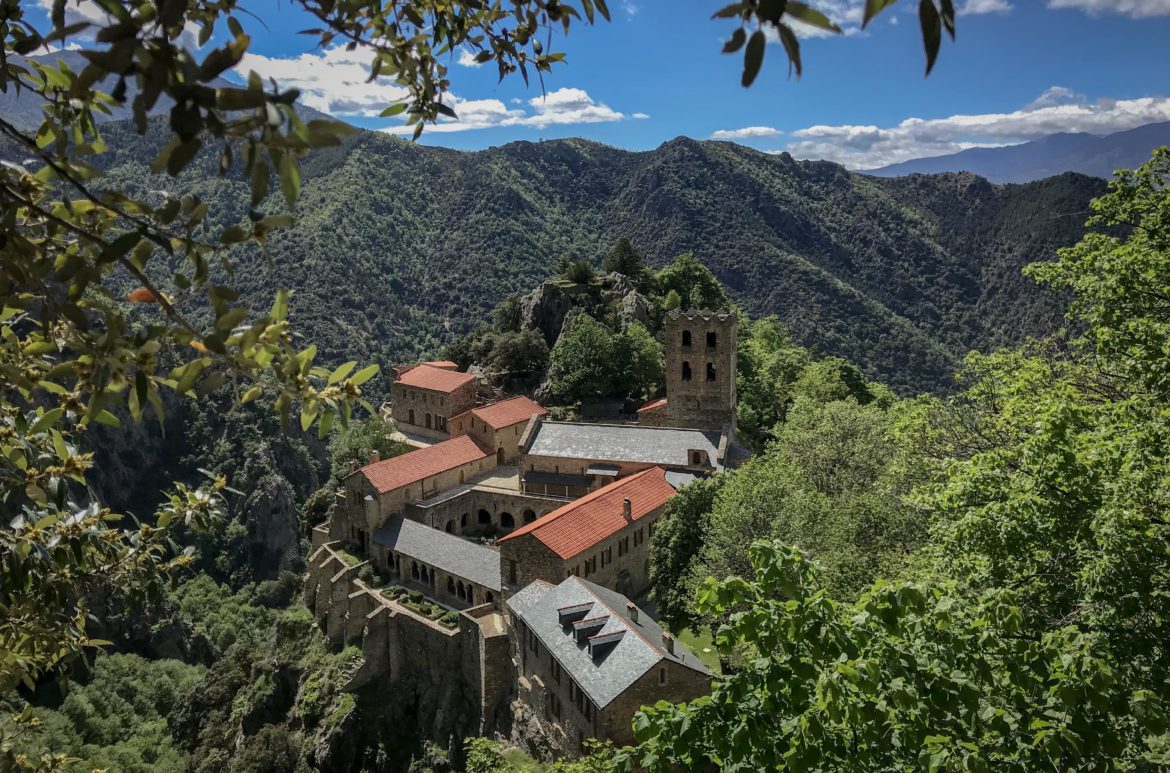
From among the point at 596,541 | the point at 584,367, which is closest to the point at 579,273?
the point at 584,367

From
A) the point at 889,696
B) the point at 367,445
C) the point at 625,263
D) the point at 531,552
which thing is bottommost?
the point at 367,445

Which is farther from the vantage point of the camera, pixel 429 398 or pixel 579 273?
pixel 579 273

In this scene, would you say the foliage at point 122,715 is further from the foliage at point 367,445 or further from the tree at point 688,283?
the tree at point 688,283

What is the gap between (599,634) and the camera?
20.4m

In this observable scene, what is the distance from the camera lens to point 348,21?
4316 millimetres

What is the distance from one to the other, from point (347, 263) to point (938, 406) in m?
95.7

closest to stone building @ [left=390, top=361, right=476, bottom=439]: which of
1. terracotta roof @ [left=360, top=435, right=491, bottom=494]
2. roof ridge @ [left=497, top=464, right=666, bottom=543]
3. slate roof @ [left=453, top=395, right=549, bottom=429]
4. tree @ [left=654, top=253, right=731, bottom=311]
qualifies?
slate roof @ [left=453, top=395, right=549, bottom=429]

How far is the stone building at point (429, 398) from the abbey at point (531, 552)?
21 cm

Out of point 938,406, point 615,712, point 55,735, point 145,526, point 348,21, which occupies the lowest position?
point 55,735

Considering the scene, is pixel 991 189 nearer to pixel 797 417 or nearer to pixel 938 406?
pixel 797 417

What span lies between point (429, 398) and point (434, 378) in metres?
1.37

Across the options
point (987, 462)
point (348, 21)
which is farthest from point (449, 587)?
point (348, 21)

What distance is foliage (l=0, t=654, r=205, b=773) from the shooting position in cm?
3453

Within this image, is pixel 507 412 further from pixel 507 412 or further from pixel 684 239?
pixel 684 239
